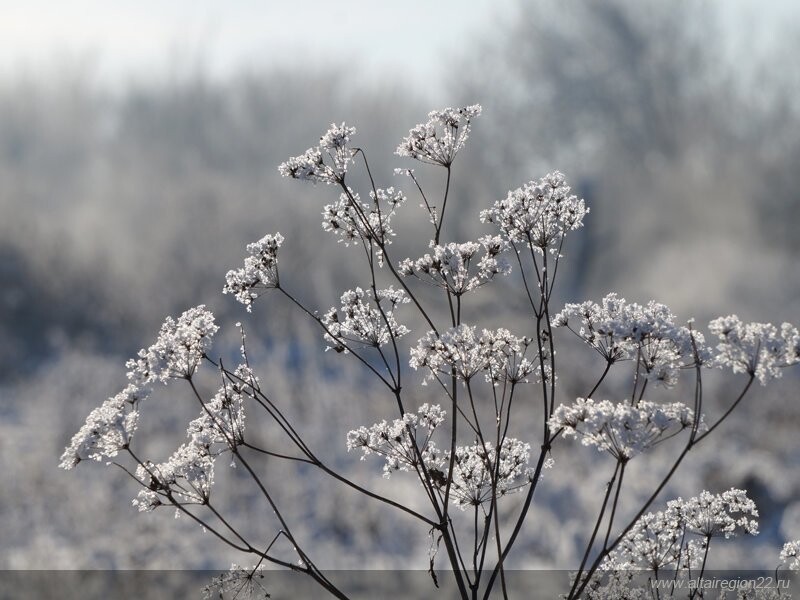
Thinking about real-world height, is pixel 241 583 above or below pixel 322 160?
below

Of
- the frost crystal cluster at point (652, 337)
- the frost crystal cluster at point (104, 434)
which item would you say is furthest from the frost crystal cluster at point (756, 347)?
the frost crystal cluster at point (104, 434)

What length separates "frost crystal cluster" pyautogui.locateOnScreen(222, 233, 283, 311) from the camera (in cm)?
397

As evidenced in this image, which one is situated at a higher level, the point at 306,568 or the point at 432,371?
the point at 432,371

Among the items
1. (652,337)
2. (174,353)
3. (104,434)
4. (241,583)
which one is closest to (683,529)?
(652,337)

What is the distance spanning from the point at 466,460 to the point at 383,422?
0.66 m

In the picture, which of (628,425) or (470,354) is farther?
(470,354)

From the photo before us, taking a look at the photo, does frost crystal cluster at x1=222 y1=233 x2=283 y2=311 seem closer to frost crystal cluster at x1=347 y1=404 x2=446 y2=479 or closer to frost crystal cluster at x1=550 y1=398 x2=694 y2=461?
frost crystal cluster at x1=347 y1=404 x2=446 y2=479

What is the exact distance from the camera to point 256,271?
399cm

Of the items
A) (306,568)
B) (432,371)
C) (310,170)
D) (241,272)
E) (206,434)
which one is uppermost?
(310,170)

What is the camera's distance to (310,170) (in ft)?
12.9

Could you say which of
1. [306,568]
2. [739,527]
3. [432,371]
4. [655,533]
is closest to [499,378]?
[432,371]

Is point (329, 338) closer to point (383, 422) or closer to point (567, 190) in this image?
point (383, 422)

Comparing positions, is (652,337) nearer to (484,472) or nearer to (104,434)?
(484,472)

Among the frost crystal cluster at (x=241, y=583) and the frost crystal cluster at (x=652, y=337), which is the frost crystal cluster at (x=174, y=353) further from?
the frost crystal cluster at (x=652, y=337)
